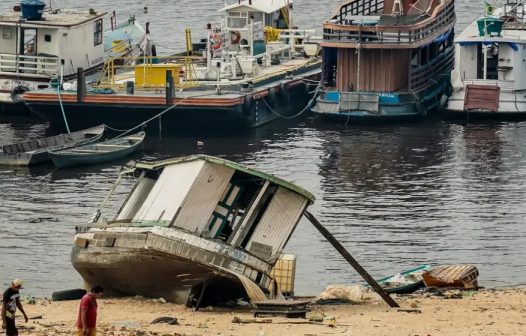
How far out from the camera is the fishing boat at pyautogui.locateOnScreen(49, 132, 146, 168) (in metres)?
54.7

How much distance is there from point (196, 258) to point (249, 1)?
118 ft

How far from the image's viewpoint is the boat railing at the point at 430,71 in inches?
2478

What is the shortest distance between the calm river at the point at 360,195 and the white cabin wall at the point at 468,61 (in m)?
2.78

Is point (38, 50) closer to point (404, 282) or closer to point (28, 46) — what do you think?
point (28, 46)

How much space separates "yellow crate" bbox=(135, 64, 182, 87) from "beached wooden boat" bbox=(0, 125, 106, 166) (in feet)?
9.54

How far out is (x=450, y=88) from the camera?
64.0 meters

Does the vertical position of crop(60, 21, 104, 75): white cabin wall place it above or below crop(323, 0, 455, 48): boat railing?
below

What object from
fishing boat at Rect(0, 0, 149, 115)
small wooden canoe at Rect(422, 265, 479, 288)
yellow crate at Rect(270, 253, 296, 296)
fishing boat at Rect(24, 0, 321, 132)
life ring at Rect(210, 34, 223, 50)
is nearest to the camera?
yellow crate at Rect(270, 253, 296, 296)

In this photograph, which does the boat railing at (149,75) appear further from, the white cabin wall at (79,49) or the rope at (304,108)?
the rope at (304,108)

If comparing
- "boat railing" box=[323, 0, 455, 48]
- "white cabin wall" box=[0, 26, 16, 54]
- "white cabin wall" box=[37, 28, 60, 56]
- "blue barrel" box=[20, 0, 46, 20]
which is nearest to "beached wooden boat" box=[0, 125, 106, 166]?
"white cabin wall" box=[37, 28, 60, 56]

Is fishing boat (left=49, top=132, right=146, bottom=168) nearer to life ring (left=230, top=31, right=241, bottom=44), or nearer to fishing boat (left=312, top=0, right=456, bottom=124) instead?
fishing boat (left=312, top=0, right=456, bottom=124)

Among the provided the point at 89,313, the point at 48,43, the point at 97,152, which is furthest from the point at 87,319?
the point at 48,43

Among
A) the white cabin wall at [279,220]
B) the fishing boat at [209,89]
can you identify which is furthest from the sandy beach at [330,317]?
the fishing boat at [209,89]

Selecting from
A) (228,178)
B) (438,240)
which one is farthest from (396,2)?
(228,178)
